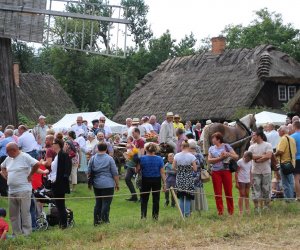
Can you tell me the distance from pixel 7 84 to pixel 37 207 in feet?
30.2

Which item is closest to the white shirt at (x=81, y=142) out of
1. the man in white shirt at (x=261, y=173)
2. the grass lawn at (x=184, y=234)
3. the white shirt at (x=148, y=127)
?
the white shirt at (x=148, y=127)

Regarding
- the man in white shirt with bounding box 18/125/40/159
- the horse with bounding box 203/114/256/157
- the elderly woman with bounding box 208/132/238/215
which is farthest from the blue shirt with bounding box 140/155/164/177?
the horse with bounding box 203/114/256/157

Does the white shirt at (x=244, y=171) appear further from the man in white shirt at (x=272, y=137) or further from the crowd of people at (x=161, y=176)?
the man in white shirt at (x=272, y=137)

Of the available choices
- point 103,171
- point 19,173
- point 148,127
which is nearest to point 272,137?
point 148,127

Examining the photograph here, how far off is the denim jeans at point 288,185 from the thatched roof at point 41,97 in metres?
32.5

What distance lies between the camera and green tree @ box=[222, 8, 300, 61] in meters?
59.8

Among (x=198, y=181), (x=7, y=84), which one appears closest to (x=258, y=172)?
(x=198, y=181)

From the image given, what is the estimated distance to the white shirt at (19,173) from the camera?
12.4m

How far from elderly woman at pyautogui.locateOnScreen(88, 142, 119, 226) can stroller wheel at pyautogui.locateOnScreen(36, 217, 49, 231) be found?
1.05 metres

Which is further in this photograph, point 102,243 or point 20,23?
point 20,23

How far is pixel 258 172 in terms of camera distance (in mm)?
14430

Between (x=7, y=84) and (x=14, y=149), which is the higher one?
(x=7, y=84)

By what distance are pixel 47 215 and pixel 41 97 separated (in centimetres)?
3618

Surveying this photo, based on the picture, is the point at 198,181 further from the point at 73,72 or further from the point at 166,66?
the point at 73,72
